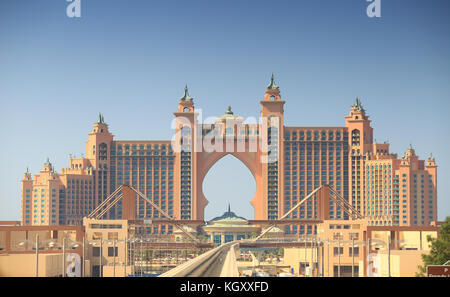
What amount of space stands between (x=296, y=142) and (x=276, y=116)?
8.25m

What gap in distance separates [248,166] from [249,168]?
57 centimetres

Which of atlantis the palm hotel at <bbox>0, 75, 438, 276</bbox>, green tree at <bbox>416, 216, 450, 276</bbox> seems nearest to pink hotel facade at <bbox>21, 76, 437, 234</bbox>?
atlantis the palm hotel at <bbox>0, 75, 438, 276</bbox>

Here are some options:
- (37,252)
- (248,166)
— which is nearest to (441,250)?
(37,252)

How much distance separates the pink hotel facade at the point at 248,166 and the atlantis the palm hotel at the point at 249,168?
0.24m

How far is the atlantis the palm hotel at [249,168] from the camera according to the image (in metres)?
174

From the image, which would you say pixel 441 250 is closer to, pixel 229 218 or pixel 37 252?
pixel 37 252

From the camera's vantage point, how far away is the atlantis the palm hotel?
174000mm

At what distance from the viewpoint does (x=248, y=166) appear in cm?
17800

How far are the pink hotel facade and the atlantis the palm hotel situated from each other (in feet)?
0.80

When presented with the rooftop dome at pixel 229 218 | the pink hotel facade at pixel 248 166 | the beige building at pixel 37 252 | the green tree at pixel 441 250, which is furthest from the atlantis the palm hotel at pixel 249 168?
the green tree at pixel 441 250

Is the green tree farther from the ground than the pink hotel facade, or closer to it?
closer to it

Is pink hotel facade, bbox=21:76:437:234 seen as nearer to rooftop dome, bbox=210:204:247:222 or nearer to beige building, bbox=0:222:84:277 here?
rooftop dome, bbox=210:204:247:222

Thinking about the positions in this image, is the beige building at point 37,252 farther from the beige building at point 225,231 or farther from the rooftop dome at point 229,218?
the rooftop dome at point 229,218
